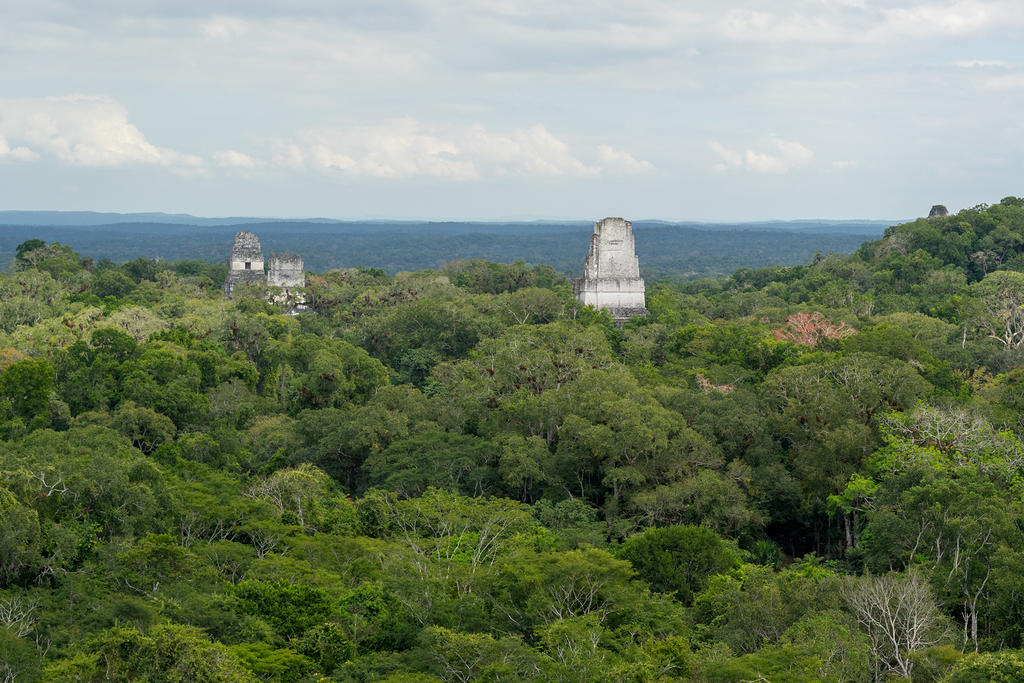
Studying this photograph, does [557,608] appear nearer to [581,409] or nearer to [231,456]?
[581,409]

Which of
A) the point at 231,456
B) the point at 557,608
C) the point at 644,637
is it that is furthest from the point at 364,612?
the point at 231,456

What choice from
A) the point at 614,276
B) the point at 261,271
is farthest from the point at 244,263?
the point at 614,276

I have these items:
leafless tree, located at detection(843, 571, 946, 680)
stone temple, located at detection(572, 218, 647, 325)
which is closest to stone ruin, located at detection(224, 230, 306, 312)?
stone temple, located at detection(572, 218, 647, 325)

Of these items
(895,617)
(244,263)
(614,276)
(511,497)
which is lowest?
(511,497)

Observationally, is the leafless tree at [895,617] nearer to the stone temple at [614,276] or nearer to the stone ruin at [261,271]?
the stone temple at [614,276]

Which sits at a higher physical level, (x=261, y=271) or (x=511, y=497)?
(x=261, y=271)

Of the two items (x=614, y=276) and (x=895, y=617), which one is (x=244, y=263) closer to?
(x=614, y=276)

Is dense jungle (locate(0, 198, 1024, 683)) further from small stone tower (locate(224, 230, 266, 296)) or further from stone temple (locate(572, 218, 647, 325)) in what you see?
small stone tower (locate(224, 230, 266, 296))
